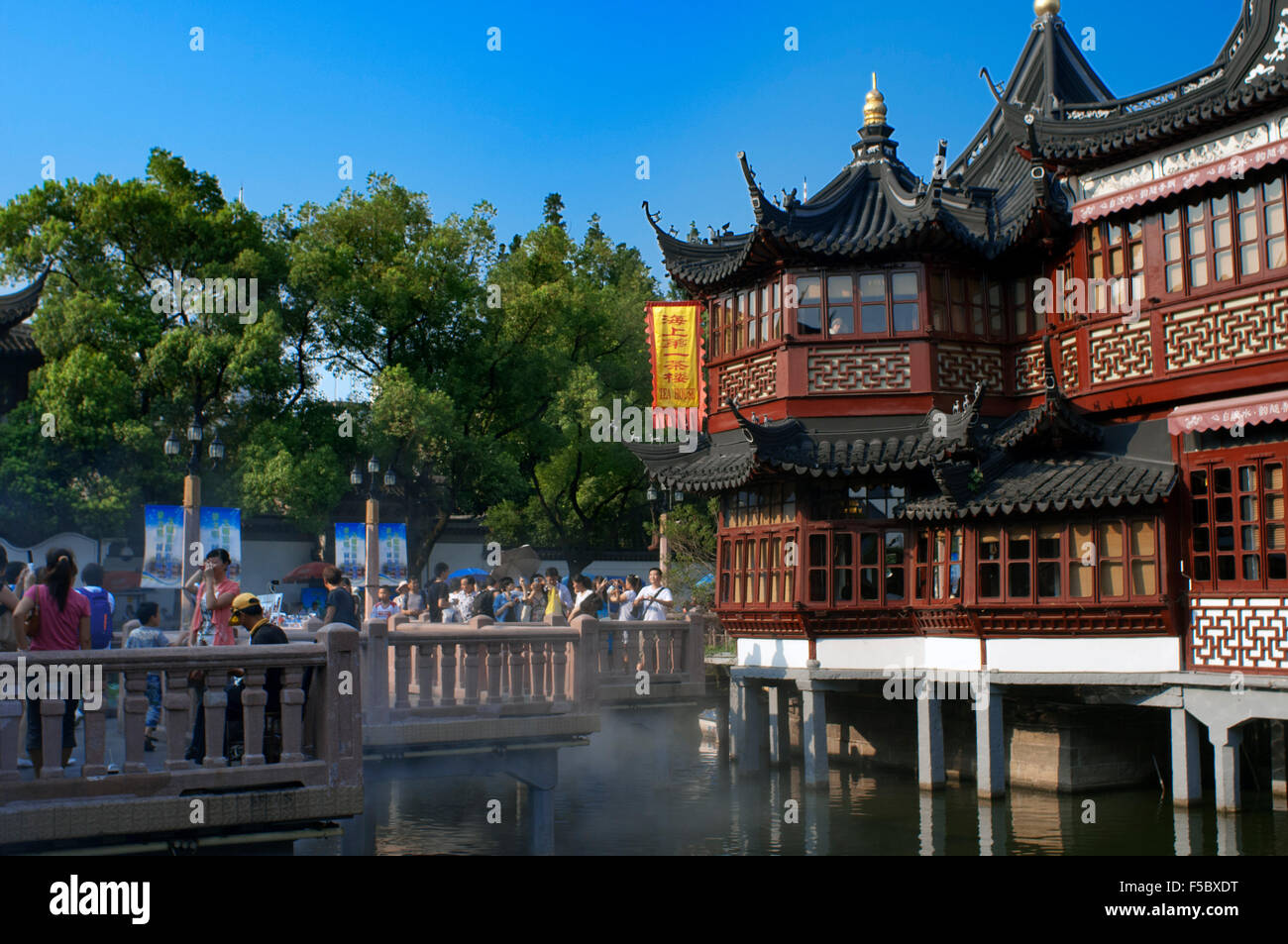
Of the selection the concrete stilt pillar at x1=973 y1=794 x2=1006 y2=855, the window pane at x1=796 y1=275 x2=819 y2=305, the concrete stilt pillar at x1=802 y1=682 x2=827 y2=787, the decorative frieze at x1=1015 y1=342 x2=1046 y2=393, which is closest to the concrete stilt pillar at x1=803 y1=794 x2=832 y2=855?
the concrete stilt pillar at x1=802 y1=682 x2=827 y2=787

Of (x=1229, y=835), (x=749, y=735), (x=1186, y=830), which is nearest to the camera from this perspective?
(x=1229, y=835)

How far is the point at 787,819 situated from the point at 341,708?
10410 mm

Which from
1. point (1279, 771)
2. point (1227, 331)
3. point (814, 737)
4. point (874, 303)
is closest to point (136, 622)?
point (814, 737)

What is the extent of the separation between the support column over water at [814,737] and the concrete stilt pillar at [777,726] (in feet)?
5.53

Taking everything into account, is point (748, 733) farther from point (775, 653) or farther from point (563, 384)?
point (563, 384)

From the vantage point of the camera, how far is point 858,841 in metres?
16.6

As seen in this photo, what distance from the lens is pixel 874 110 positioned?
880 inches

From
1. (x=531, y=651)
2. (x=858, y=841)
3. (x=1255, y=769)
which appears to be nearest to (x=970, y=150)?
(x=1255, y=769)

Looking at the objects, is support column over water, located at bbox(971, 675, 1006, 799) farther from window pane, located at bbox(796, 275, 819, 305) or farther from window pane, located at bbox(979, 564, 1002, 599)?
window pane, located at bbox(796, 275, 819, 305)

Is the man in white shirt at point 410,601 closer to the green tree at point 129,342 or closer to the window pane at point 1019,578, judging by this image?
the window pane at point 1019,578

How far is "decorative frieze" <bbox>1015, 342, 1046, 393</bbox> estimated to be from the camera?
1964 cm

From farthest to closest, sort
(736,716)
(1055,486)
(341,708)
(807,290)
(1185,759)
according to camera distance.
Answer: (736,716) → (807,290) → (1055,486) → (1185,759) → (341,708)

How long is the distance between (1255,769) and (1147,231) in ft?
26.4

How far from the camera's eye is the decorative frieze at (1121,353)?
17.6 m
